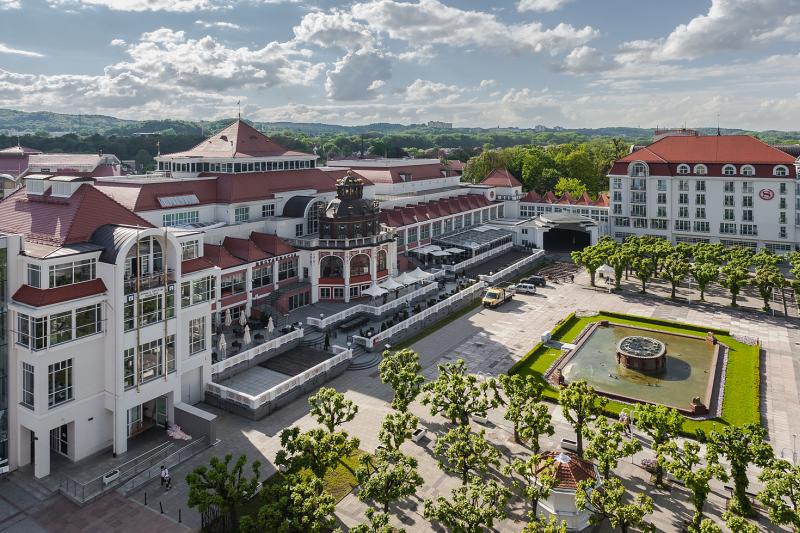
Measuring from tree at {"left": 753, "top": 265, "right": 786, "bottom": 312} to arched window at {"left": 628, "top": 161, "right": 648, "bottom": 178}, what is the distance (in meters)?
31.3

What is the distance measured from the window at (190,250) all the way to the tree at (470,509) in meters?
21.8

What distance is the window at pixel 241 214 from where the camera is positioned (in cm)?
5406

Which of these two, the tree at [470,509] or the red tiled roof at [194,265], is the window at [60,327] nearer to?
the red tiled roof at [194,265]

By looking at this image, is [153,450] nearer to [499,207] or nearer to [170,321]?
[170,321]

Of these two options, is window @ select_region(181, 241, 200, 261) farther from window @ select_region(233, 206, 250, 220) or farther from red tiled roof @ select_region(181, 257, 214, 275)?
window @ select_region(233, 206, 250, 220)

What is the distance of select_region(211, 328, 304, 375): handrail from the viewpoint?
124ft

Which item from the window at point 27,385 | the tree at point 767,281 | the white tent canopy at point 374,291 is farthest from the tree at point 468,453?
the tree at point 767,281

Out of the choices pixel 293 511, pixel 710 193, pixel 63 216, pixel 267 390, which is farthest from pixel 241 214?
pixel 710 193

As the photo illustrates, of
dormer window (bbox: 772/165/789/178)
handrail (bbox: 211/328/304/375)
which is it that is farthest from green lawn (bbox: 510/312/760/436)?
dormer window (bbox: 772/165/789/178)

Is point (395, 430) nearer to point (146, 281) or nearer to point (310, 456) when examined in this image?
point (310, 456)

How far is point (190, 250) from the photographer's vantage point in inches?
1388

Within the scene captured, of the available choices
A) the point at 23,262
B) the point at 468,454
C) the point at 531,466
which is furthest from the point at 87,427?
the point at 531,466

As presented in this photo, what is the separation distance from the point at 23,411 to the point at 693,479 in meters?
31.0

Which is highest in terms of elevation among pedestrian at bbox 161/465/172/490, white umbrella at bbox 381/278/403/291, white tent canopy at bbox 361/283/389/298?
white umbrella at bbox 381/278/403/291
